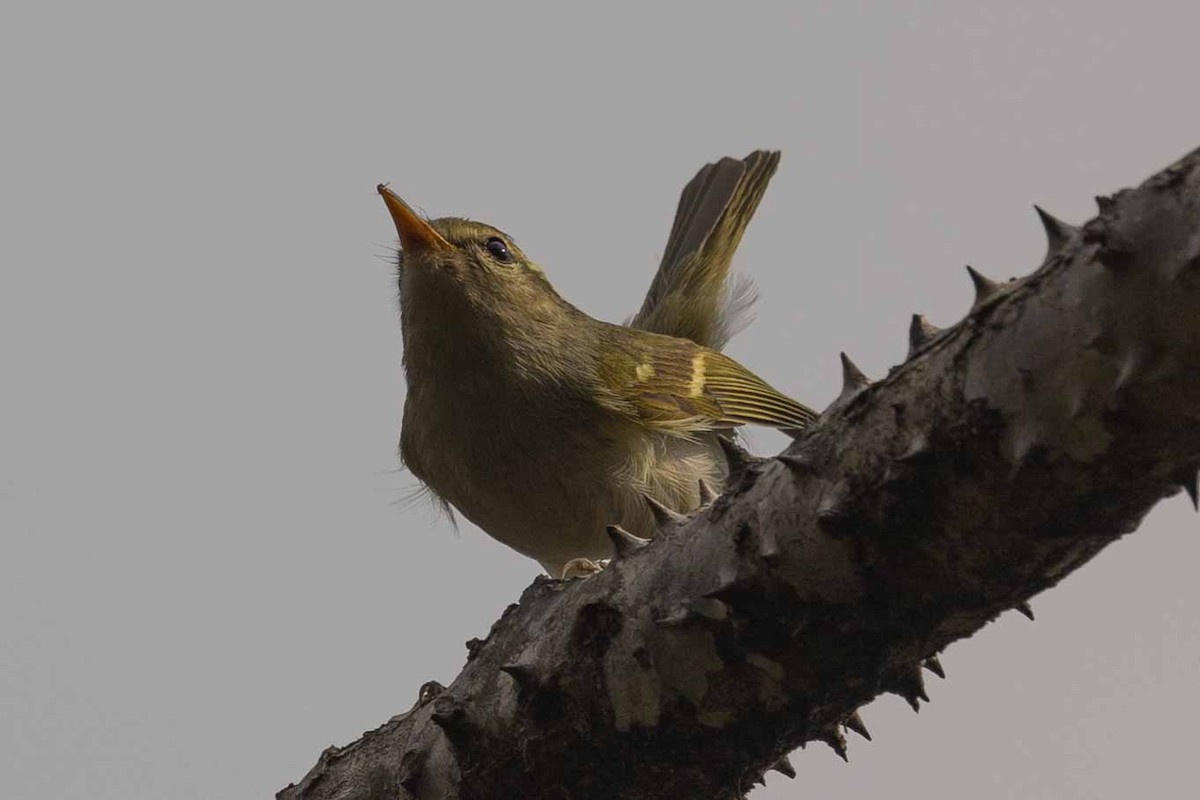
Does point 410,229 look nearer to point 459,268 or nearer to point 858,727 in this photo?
point 459,268

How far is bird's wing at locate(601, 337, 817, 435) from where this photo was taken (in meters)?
5.50

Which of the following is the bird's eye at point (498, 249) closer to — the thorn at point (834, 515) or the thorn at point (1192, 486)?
the thorn at point (834, 515)

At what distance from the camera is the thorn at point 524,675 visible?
2.93 metres

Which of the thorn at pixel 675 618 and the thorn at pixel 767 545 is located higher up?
the thorn at pixel 675 618

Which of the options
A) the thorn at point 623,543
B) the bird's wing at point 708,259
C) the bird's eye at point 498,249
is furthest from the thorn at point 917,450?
the bird's wing at point 708,259

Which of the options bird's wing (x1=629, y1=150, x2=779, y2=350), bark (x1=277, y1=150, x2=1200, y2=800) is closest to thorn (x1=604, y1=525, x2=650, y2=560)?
A: bark (x1=277, y1=150, x2=1200, y2=800)

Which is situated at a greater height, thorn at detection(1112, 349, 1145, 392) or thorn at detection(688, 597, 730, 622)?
thorn at detection(688, 597, 730, 622)

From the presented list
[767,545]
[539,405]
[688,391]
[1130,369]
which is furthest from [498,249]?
[1130,369]

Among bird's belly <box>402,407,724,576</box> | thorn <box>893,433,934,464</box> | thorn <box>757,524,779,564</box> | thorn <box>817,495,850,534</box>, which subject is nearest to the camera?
thorn <box>893,433,934,464</box>

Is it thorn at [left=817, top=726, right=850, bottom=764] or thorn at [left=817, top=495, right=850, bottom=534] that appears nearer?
thorn at [left=817, top=495, right=850, bottom=534]

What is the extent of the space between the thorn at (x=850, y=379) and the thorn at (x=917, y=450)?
246mm

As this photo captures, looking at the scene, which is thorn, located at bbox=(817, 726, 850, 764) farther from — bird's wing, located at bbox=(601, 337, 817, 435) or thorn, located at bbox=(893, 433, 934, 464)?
bird's wing, located at bbox=(601, 337, 817, 435)

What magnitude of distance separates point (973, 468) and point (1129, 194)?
49 cm

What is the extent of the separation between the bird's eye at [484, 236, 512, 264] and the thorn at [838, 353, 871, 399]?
3430 millimetres
